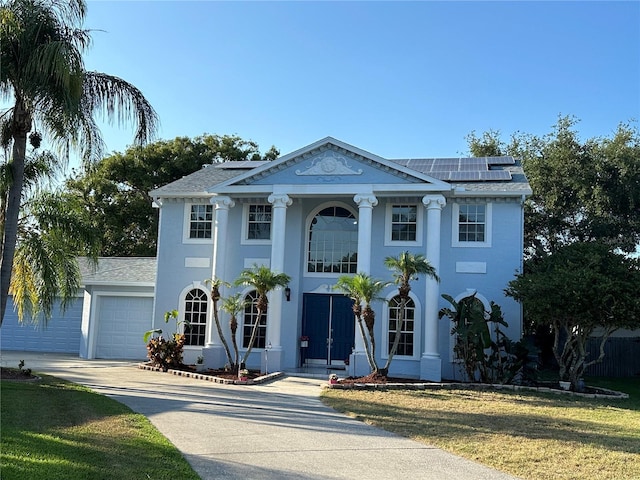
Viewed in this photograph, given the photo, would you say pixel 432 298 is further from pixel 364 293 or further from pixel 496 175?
pixel 496 175

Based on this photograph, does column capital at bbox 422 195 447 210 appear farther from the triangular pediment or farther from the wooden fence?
the wooden fence

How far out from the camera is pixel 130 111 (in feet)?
46.7

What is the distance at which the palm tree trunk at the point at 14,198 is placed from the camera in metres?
12.7

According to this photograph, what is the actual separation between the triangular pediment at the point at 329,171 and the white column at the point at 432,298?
24.4 inches

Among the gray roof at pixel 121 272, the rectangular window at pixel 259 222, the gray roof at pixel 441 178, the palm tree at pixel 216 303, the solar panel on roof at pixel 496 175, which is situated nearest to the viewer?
the palm tree at pixel 216 303

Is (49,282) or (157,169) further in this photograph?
(157,169)

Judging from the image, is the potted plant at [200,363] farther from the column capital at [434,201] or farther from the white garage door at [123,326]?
the column capital at [434,201]

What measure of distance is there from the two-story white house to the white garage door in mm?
1582

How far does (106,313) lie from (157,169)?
14.0 meters

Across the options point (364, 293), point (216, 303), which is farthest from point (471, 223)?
point (216, 303)

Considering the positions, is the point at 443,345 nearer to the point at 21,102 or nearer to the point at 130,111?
the point at 130,111

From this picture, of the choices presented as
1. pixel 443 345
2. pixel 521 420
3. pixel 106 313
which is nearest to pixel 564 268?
pixel 443 345

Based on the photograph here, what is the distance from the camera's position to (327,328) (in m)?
19.0

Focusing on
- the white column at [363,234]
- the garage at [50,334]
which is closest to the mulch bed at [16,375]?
the white column at [363,234]
